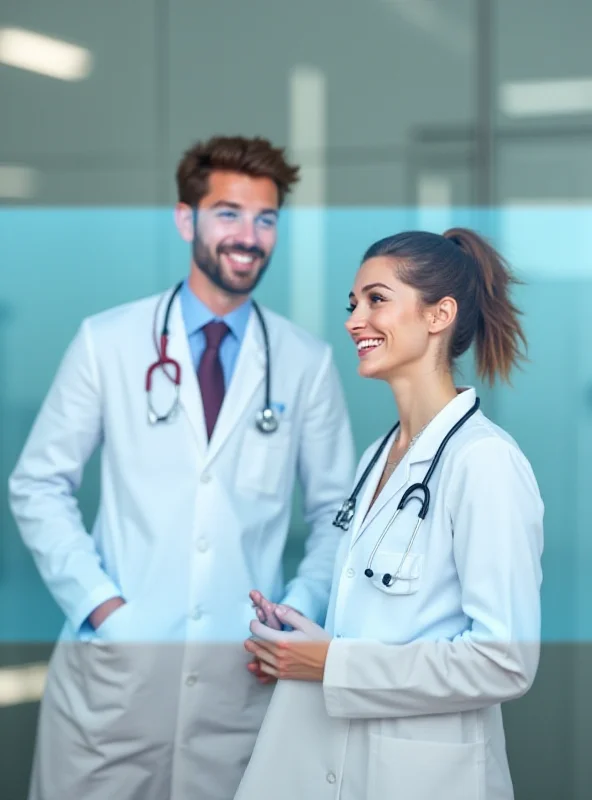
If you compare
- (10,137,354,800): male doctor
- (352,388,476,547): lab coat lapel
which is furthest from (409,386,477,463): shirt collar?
(10,137,354,800): male doctor

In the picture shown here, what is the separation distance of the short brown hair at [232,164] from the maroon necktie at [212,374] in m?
0.30

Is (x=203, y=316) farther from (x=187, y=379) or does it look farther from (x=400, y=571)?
(x=400, y=571)

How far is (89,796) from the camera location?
2.45 m

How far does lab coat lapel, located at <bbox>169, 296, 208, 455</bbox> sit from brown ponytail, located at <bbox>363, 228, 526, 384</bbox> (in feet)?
1.98

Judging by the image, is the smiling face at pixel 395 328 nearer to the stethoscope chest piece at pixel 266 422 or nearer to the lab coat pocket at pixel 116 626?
the stethoscope chest piece at pixel 266 422

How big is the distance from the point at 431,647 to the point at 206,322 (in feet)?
3.51

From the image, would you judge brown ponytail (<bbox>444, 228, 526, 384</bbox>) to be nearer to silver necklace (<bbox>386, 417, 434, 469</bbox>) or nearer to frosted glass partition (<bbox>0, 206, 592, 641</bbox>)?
silver necklace (<bbox>386, 417, 434, 469</bbox>)

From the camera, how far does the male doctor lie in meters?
2.44

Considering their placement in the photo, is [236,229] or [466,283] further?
[236,229]

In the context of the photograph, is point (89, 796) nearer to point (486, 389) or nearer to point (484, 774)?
point (484, 774)

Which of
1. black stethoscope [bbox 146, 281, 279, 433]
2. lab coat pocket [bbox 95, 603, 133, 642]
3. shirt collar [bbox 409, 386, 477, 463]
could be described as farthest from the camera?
black stethoscope [bbox 146, 281, 279, 433]

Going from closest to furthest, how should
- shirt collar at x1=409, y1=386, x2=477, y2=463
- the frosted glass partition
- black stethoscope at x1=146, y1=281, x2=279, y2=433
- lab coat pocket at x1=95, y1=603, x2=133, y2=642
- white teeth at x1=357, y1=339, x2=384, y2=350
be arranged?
shirt collar at x1=409, y1=386, x2=477, y2=463, white teeth at x1=357, y1=339, x2=384, y2=350, lab coat pocket at x1=95, y1=603, x2=133, y2=642, black stethoscope at x1=146, y1=281, x2=279, y2=433, the frosted glass partition

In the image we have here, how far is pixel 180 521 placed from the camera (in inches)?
96.4

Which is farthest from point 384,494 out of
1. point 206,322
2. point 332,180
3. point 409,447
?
point 332,180
